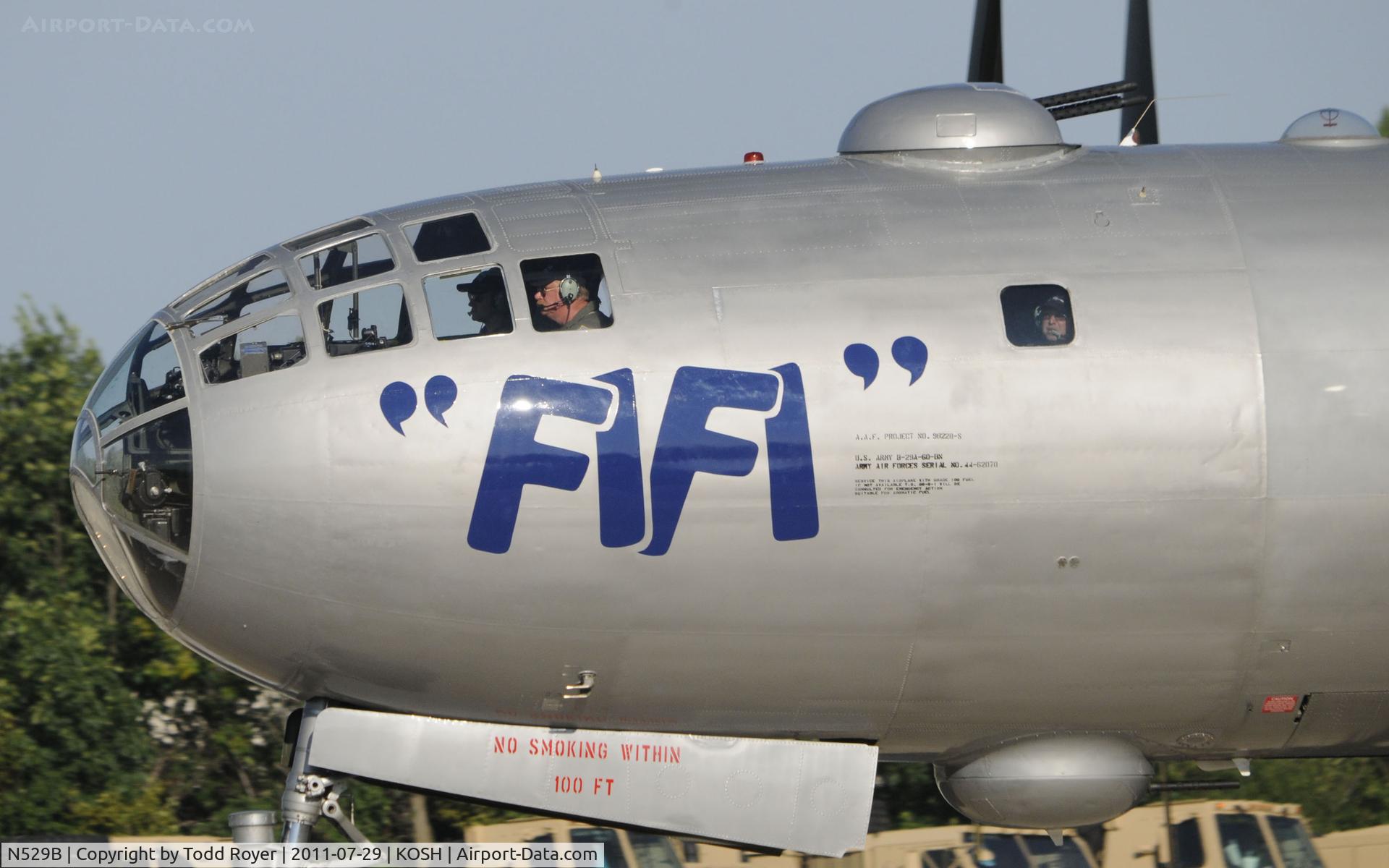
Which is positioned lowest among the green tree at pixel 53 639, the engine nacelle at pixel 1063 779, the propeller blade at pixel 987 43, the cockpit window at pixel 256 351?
the engine nacelle at pixel 1063 779

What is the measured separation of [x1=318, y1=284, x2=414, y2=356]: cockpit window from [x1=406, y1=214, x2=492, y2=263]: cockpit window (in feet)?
1.16

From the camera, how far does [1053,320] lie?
10.2m

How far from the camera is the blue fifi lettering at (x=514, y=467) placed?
9.68 metres

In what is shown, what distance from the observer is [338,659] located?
33.3 ft

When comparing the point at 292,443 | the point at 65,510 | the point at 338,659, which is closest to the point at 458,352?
the point at 292,443

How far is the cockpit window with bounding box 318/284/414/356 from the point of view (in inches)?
391

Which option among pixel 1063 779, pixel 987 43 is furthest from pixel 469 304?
pixel 987 43

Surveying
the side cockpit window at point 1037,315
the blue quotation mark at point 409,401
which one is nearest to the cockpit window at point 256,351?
the blue quotation mark at point 409,401

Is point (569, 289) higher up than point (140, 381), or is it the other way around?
point (569, 289)

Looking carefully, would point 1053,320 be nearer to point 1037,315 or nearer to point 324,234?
point 1037,315

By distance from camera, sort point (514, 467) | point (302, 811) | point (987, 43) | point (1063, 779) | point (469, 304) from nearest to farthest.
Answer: point (514, 467) < point (469, 304) < point (302, 811) < point (1063, 779) < point (987, 43)

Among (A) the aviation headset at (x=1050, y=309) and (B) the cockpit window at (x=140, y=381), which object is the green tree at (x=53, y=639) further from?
(A) the aviation headset at (x=1050, y=309)

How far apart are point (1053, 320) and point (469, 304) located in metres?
3.56

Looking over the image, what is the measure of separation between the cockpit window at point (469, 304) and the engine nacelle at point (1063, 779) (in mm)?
4371
